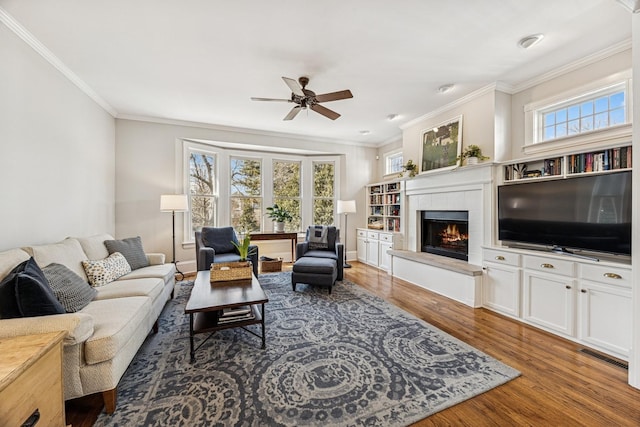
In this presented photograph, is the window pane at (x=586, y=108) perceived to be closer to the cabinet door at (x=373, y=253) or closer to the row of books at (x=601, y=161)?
the row of books at (x=601, y=161)

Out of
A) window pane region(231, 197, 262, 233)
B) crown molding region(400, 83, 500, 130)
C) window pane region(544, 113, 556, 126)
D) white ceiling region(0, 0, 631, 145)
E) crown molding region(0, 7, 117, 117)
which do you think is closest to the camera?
white ceiling region(0, 0, 631, 145)

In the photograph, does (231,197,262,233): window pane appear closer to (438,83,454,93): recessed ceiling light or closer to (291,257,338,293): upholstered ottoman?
(291,257,338,293): upholstered ottoman

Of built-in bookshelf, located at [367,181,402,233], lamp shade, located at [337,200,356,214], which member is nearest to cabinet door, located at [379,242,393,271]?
built-in bookshelf, located at [367,181,402,233]

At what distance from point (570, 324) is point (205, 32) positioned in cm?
424

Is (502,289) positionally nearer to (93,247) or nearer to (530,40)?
(530,40)

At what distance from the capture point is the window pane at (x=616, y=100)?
252 centimetres

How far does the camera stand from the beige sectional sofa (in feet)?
4.71

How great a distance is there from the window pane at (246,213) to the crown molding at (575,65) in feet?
15.7

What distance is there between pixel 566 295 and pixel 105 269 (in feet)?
14.6

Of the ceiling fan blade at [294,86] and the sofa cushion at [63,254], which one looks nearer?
the sofa cushion at [63,254]

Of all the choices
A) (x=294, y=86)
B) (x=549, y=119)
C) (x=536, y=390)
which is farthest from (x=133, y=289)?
(x=549, y=119)

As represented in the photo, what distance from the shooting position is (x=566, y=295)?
246cm

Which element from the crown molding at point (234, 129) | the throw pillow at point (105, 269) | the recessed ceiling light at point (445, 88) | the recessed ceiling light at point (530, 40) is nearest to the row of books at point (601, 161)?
the recessed ceiling light at point (530, 40)

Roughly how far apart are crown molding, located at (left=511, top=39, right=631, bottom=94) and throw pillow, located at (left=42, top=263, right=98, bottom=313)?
4989 mm
